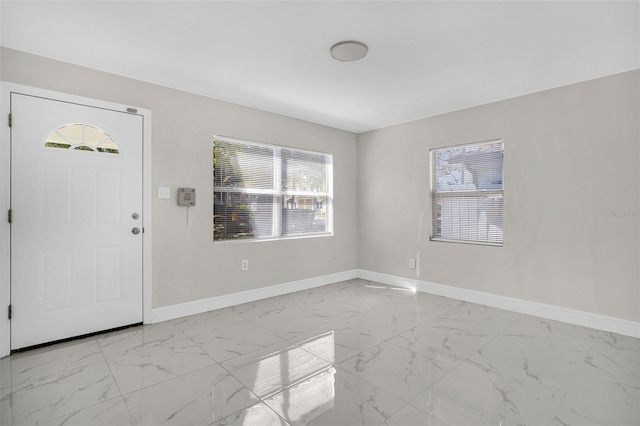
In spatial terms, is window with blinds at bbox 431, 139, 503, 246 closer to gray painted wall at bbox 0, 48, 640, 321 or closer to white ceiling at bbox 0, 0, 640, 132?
gray painted wall at bbox 0, 48, 640, 321

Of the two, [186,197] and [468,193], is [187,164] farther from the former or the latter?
[468,193]

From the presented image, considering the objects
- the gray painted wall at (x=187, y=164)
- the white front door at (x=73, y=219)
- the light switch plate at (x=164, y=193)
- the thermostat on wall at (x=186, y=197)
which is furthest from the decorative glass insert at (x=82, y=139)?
the thermostat on wall at (x=186, y=197)

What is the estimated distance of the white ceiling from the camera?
207cm

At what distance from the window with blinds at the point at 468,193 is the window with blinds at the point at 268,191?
1601 mm

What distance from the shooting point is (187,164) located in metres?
3.50

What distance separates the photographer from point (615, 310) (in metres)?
3.01

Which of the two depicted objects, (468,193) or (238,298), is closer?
(238,298)

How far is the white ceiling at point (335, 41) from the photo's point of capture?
2074mm

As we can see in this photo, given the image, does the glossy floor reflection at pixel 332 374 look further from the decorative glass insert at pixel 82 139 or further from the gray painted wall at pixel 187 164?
the decorative glass insert at pixel 82 139

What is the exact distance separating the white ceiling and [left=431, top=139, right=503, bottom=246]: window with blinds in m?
0.77

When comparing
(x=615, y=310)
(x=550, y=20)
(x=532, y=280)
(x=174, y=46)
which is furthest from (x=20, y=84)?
(x=615, y=310)

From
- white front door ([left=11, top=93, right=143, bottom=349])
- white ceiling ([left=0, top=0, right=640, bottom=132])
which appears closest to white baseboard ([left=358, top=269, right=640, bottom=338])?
white ceiling ([left=0, top=0, right=640, bottom=132])

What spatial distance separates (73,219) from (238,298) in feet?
6.14

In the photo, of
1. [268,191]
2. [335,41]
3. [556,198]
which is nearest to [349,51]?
[335,41]
